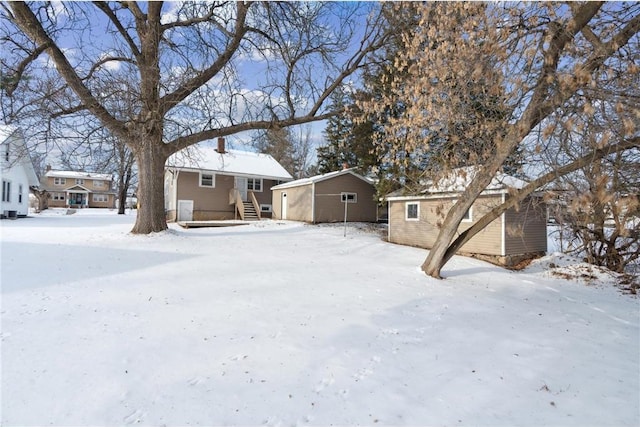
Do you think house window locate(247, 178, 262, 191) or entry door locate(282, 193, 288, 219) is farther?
house window locate(247, 178, 262, 191)

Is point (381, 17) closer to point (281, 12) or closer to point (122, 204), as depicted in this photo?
point (281, 12)

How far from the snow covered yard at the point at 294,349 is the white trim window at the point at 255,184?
16.7 metres

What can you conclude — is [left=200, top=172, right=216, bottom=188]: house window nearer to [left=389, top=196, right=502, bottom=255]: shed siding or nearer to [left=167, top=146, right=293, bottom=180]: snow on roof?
[left=167, top=146, right=293, bottom=180]: snow on roof

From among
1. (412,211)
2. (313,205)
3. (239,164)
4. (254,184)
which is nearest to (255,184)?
(254,184)

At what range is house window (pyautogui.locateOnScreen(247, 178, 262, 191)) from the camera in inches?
956

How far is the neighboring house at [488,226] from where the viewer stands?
12180 millimetres

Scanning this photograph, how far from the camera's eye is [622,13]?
16.7ft

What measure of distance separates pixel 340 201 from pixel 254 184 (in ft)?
23.4

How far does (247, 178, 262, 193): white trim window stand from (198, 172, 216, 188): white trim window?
2.67 meters

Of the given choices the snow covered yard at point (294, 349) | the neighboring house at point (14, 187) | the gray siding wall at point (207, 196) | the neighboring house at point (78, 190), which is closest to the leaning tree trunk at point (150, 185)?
the snow covered yard at point (294, 349)

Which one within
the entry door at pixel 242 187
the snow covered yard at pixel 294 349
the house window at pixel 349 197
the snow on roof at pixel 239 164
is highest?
the snow on roof at pixel 239 164

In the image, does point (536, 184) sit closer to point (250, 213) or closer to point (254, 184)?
point (250, 213)

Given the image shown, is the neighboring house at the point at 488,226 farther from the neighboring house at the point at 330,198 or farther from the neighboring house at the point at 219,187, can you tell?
the neighboring house at the point at 219,187

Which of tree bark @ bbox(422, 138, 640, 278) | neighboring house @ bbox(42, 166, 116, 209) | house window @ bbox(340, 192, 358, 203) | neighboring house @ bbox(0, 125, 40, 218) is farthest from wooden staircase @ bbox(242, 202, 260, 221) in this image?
neighboring house @ bbox(42, 166, 116, 209)
